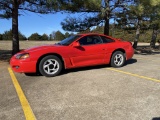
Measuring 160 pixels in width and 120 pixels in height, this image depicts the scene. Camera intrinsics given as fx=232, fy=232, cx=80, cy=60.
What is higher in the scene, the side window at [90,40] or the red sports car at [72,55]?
the side window at [90,40]

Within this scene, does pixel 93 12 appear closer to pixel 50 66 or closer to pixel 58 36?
pixel 50 66

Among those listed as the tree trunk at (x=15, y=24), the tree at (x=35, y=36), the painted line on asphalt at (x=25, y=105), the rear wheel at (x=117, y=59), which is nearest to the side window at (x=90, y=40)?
the rear wheel at (x=117, y=59)

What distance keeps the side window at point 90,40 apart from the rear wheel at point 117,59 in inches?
31.0

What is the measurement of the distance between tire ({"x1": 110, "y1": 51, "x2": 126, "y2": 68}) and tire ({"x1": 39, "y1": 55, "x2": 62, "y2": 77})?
2.25 m

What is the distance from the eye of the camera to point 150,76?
6930 millimetres

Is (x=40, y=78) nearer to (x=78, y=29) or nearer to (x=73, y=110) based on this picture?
(x=73, y=110)

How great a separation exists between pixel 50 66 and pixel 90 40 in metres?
1.88

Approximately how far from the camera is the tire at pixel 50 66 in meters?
7.15

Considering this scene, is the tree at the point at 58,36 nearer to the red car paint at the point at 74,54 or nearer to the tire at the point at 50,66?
the red car paint at the point at 74,54

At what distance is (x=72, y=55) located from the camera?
25.1 feet

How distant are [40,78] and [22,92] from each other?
152 cm

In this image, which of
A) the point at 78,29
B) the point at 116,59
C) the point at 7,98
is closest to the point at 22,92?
the point at 7,98

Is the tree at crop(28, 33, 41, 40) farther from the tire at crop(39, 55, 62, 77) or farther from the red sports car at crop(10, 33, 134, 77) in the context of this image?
the tire at crop(39, 55, 62, 77)

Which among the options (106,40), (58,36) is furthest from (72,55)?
(58,36)
